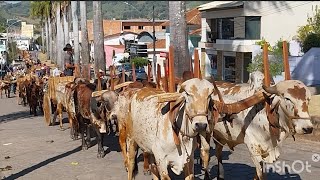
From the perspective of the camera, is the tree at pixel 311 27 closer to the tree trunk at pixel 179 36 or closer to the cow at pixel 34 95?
the cow at pixel 34 95

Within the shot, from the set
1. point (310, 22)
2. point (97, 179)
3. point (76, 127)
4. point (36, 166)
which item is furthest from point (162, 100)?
point (310, 22)

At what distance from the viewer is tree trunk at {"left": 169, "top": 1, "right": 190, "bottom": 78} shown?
39.5ft

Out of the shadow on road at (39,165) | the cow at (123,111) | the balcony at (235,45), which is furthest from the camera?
the balcony at (235,45)

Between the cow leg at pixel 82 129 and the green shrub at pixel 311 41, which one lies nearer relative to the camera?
the cow leg at pixel 82 129

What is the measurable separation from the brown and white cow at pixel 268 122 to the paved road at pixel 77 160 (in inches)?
63.2

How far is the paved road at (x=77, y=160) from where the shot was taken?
8.96 metres

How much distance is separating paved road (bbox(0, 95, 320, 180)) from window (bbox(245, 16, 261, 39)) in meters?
18.0

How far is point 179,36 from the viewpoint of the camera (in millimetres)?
12250

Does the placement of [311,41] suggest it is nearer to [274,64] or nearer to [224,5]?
[274,64]

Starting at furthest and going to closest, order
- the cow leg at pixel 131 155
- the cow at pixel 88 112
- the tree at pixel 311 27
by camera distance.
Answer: the tree at pixel 311 27 < the cow at pixel 88 112 < the cow leg at pixel 131 155

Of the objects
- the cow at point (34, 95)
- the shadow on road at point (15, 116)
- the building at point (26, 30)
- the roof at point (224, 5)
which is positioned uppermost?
the building at point (26, 30)

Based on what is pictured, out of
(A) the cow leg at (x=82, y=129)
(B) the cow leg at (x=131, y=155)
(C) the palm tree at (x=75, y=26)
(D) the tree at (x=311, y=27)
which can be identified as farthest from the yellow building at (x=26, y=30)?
(B) the cow leg at (x=131, y=155)

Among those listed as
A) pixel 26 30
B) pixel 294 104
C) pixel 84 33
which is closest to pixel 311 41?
pixel 84 33

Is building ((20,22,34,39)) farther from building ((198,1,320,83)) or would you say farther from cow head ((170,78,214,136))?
cow head ((170,78,214,136))
